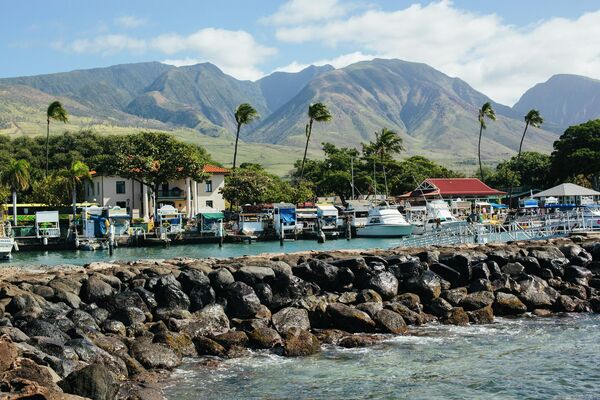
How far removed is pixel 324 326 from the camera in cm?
2473

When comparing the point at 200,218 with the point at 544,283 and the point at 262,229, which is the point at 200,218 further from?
the point at 544,283

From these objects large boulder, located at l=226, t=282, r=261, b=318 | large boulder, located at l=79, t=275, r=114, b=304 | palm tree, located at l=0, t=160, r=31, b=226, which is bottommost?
large boulder, located at l=226, t=282, r=261, b=318

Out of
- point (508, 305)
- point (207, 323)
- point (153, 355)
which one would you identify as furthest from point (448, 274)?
point (153, 355)

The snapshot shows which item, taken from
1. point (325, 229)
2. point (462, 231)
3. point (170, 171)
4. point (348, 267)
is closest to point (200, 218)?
point (170, 171)

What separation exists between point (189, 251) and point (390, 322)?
1737 inches

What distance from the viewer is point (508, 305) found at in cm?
2769

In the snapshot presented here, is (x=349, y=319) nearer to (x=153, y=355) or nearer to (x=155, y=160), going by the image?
(x=153, y=355)

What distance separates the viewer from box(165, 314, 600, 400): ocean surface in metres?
18.1

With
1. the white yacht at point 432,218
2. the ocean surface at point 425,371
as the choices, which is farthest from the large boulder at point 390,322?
the white yacht at point 432,218

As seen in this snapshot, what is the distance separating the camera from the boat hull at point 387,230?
263 feet

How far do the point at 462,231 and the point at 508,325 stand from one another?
28096 millimetres

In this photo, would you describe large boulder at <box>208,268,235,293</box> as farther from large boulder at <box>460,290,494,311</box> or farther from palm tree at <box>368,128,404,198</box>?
palm tree at <box>368,128,404,198</box>

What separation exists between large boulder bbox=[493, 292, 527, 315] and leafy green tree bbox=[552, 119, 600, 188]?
8261cm

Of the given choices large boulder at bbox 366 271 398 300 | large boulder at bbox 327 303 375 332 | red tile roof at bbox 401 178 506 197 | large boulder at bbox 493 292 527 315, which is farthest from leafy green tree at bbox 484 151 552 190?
large boulder at bbox 327 303 375 332
